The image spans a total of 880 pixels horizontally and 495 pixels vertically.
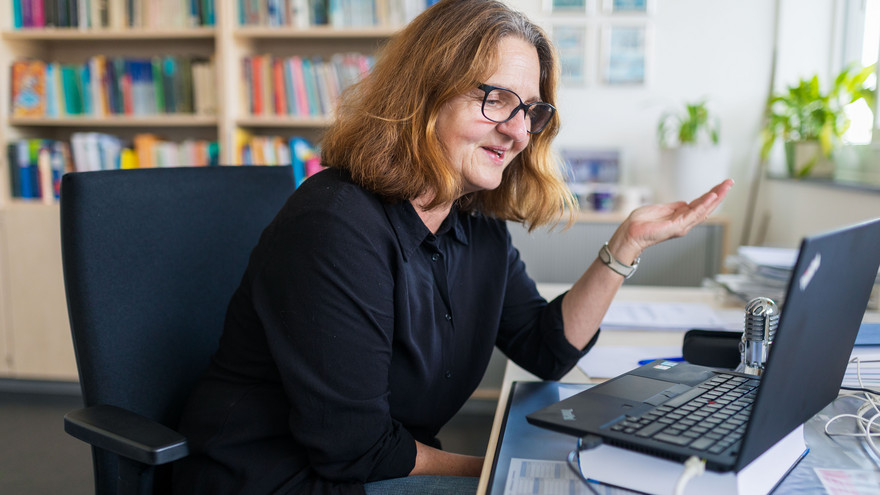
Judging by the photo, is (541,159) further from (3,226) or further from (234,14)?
(3,226)

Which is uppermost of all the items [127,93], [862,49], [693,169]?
[862,49]

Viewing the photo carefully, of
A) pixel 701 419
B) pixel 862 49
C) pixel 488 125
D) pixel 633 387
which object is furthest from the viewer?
pixel 862 49

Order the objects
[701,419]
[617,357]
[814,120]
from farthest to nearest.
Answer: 1. [814,120]
2. [617,357]
3. [701,419]

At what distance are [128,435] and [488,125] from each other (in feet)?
2.21

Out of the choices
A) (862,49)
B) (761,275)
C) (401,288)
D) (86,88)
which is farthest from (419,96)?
(86,88)

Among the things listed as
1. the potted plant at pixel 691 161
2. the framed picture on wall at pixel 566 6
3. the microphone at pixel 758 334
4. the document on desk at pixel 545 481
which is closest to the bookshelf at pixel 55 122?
the framed picture on wall at pixel 566 6

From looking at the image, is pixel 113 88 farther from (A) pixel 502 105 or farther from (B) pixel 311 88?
(A) pixel 502 105

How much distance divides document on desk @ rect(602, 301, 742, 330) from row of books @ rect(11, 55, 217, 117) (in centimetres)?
203

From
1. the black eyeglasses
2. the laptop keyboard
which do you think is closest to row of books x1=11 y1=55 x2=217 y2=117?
the black eyeglasses

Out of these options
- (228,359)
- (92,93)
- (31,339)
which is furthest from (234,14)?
(228,359)

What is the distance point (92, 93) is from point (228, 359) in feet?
7.71

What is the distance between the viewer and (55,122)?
2.96m

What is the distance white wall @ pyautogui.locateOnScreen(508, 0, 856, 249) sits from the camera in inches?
109

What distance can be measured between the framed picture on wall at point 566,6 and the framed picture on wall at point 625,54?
0.13 m
